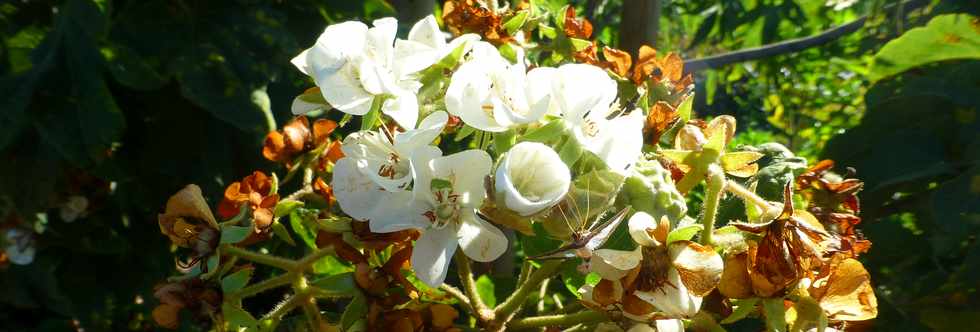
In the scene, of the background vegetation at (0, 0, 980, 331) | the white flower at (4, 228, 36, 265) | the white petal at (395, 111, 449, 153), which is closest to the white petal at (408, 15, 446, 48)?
the white petal at (395, 111, 449, 153)

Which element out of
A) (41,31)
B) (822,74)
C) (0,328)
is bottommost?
(0,328)

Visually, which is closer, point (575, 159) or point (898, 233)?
point (575, 159)

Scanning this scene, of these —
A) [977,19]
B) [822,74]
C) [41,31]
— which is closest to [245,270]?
[977,19]

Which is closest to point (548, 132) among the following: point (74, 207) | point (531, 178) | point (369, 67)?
point (531, 178)

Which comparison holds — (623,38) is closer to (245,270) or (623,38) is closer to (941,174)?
(941,174)

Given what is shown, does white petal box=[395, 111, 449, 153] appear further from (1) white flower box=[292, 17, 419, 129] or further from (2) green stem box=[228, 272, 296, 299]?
(2) green stem box=[228, 272, 296, 299]

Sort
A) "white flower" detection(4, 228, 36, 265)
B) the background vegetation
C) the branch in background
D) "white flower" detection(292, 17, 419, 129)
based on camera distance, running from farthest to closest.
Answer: "white flower" detection(4, 228, 36, 265) < the branch in background < the background vegetation < "white flower" detection(292, 17, 419, 129)

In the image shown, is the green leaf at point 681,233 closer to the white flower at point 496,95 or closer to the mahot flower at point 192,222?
the white flower at point 496,95
